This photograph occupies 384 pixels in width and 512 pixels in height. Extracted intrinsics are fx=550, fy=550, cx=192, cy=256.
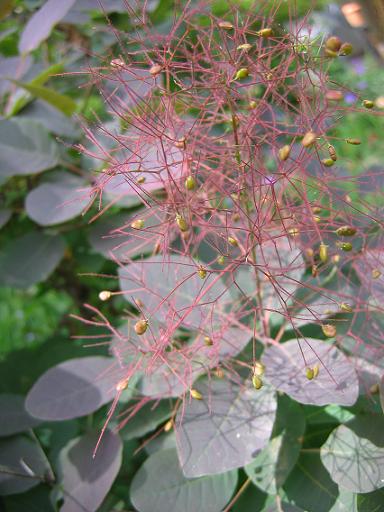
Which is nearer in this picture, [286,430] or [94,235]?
[286,430]

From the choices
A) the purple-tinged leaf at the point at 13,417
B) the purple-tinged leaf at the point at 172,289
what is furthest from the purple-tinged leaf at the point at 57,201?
the purple-tinged leaf at the point at 13,417

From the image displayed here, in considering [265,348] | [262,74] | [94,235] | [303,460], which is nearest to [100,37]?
[94,235]

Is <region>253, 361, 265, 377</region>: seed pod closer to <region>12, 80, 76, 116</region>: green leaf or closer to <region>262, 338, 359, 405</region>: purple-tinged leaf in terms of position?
<region>262, 338, 359, 405</region>: purple-tinged leaf

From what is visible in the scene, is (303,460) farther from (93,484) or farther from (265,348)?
(93,484)

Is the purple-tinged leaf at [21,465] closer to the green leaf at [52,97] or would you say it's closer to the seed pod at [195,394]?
the seed pod at [195,394]

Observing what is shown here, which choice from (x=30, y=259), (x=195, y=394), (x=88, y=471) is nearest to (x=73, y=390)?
(x=88, y=471)

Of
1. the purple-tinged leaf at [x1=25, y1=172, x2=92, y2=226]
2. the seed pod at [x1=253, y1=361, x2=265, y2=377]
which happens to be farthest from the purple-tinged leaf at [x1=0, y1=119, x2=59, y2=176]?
the seed pod at [x1=253, y1=361, x2=265, y2=377]
